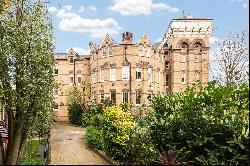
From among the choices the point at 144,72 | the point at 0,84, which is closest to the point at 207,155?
the point at 0,84

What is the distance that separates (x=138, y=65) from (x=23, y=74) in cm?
3641

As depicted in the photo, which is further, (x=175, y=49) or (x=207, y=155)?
(x=175, y=49)

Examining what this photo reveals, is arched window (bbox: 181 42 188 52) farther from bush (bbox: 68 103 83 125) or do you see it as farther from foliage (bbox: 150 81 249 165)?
foliage (bbox: 150 81 249 165)

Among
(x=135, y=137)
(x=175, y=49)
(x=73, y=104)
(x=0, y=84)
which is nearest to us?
(x=135, y=137)

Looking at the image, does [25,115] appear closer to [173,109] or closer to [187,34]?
[173,109]

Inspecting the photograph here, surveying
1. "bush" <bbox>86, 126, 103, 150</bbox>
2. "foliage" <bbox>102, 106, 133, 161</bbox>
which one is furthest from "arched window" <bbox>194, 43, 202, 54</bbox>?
"foliage" <bbox>102, 106, 133, 161</bbox>

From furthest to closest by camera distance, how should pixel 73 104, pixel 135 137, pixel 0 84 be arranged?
pixel 73 104 → pixel 0 84 → pixel 135 137

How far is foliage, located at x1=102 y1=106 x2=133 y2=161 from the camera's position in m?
23.1

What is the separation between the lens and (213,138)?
19.2 m

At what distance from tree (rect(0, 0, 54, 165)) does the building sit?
25810 mm

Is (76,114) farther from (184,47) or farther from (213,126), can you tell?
(213,126)

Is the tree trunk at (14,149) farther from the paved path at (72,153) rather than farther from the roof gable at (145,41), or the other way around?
the roof gable at (145,41)

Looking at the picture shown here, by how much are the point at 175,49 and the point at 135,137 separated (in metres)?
48.5

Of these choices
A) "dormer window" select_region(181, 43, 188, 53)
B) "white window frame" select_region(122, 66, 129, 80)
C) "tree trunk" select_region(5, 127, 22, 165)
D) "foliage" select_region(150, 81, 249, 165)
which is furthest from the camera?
"dormer window" select_region(181, 43, 188, 53)
